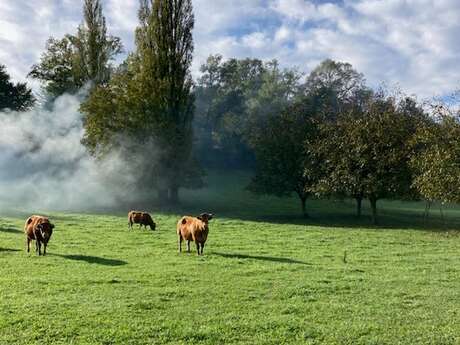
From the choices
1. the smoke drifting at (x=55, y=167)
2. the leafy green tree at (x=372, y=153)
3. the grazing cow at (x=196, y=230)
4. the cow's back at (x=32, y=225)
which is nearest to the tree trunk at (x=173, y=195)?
the smoke drifting at (x=55, y=167)

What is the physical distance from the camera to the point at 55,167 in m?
54.3

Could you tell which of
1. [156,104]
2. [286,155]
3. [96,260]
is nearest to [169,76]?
[156,104]

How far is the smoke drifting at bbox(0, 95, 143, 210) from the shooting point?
46.2 meters

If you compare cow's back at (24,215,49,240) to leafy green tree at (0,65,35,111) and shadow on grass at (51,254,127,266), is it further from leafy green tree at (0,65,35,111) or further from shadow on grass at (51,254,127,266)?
leafy green tree at (0,65,35,111)

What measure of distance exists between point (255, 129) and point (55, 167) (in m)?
23.0

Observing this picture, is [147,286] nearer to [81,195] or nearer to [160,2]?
[81,195]

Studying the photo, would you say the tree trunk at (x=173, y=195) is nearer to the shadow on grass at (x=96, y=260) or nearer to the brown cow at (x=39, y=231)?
the brown cow at (x=39, y=231)

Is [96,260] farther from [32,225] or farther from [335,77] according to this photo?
[335,77]

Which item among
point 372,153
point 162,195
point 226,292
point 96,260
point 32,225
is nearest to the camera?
point 226,292

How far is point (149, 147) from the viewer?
45.8 metres

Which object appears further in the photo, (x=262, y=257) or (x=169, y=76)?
(x=169, y=76)

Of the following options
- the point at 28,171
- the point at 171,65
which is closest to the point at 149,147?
the point at 171,65

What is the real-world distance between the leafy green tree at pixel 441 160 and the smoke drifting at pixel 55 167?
26.2 metres

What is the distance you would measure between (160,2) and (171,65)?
251 inches
